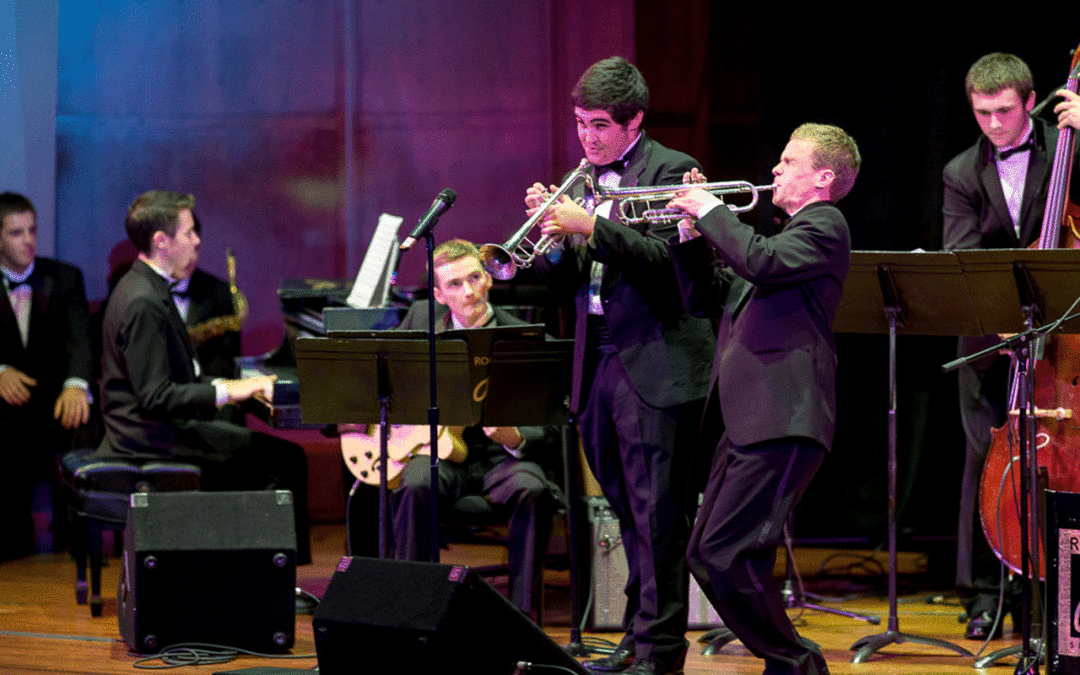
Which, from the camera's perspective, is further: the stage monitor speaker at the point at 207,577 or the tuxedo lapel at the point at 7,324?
the tuxedo lapel at the point at 7,324

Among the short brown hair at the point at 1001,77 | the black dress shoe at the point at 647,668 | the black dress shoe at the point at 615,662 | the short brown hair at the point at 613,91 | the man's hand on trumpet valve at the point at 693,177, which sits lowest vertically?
the black dress shoe at the point at 615,662

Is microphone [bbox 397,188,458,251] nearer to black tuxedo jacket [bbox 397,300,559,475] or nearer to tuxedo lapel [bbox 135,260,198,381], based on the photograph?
black tuxedo jacket [bbox 397,300,559,475]

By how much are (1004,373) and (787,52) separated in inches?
87.9

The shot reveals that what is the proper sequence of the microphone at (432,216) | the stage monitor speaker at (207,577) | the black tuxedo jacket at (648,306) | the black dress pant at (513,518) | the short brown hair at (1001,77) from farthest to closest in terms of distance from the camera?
the black dress pant at (513,518)
the short brown hair at (1001,77)
the stage monitor speaker at (207,577)
the black tuxedo jacket at (648,306)
the microphone at (432,216)

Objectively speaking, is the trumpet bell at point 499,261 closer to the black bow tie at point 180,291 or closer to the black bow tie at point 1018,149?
the black bow tie at point 1018,149

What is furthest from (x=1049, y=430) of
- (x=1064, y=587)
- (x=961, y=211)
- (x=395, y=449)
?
(x=395, y=449)

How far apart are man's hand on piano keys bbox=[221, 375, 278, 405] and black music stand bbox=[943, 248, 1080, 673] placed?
9.31 feet

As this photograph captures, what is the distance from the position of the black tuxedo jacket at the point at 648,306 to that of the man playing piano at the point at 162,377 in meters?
1.82

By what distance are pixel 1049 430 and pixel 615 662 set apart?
1641 mm

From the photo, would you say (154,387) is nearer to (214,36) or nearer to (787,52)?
(214,36)

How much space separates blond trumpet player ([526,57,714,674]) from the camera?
14.0ft

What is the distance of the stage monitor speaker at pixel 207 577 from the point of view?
4.75 metres

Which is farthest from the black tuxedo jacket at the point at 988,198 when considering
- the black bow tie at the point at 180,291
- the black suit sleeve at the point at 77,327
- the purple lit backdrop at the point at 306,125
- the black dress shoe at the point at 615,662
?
the black suit sleeve at the point at 77,327

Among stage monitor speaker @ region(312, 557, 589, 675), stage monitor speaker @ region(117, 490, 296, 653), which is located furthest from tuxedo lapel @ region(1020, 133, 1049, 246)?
stage monitor speaker @ region(117, 490, 296, 653)
